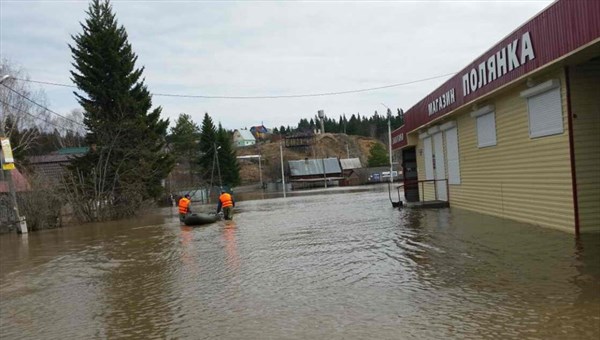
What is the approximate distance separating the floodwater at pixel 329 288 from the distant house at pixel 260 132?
153767mm

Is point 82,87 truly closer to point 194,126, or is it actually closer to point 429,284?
point 429,284

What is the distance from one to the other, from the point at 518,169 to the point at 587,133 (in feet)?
9.98

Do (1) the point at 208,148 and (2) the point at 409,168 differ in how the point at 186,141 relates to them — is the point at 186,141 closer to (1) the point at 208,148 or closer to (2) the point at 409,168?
(1) the point at 208,148

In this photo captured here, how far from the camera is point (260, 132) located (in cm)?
17175

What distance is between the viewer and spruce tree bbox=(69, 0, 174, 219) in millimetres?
34781

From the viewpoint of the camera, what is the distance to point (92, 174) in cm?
3469

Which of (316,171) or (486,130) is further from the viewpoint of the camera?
(316,171)

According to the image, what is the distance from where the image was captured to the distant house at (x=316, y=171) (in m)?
94.3

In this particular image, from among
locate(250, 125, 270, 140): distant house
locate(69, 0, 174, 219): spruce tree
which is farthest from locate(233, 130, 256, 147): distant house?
locate(69, 0, 174, 219): spruce tree

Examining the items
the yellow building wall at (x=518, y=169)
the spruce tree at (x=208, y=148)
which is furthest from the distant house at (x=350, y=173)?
the yellow building wall at (x=518, y=169)

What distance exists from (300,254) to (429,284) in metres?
4.47

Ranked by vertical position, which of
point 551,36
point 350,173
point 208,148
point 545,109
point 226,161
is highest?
point 208,148

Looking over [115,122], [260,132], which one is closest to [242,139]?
[260,132]

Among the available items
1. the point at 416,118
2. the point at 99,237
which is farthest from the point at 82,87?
the point at 416,118
